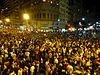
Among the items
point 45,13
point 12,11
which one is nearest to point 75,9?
point 45,13

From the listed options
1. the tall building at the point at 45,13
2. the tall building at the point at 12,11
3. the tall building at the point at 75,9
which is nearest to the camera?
the tall building at the point at 45,13

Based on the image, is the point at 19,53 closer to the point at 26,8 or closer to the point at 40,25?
the point at 40,25

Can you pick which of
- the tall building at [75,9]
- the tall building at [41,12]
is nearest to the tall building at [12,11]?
the tall building at [41,12]

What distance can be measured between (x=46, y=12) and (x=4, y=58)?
127 ft

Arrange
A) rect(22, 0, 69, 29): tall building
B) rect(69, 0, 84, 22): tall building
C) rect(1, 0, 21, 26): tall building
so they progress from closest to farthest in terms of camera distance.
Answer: rect(22, 0, 69, 29): tall building
rect(1, 0, 21, 26): tall building
rect(69, 0, 84, 22): tall building

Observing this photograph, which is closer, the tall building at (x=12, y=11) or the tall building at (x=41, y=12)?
the tall building at (x=41, y=12)

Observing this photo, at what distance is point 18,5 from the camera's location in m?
55.8

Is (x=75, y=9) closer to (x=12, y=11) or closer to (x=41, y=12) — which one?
(x=41, y=12)

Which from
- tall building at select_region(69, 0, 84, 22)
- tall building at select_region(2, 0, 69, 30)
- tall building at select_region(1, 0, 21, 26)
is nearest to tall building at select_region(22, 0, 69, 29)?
tall building at select_region(2, 0, 69, 30)

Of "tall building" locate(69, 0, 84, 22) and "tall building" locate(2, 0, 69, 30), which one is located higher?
"tall building" locate(69, 0, 84, 22)

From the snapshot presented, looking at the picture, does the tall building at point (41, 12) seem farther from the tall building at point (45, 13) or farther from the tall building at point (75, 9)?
the tall building at point (75, 9)

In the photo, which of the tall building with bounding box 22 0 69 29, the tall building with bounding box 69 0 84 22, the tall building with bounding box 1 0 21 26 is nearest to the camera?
the tall building with bounding box 22 0 69 29

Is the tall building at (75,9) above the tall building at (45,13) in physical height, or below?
above

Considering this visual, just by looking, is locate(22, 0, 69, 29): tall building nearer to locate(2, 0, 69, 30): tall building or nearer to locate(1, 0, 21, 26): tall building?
locate(2, 0, 69, 30): tall building
